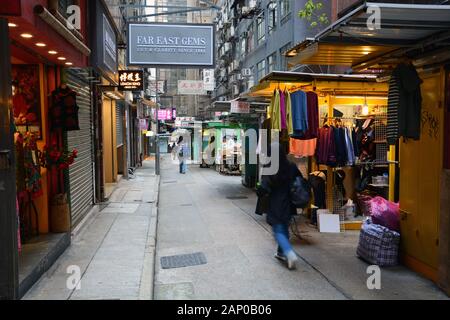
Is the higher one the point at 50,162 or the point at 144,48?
the point at 144,48

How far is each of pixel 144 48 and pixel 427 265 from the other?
991cm

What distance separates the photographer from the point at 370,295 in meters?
6.05

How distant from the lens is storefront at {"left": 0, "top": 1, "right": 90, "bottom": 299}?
6.41 m

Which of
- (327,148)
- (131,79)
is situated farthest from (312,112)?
(131,79)

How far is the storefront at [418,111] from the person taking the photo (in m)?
6.10

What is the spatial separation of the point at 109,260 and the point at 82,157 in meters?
3.88

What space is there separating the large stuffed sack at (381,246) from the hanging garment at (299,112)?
2.68 metres

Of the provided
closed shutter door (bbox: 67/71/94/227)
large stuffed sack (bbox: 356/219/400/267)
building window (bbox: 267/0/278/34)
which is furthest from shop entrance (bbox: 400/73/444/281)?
building window (bbox: 267/0/278/34)

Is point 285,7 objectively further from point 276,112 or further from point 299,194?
point 299,194

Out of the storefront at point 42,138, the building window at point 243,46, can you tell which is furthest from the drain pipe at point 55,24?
the building window at point 243,46

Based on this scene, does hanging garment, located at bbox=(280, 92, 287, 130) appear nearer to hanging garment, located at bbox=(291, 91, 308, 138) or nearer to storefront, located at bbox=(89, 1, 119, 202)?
hanging garment, located at bbox=(291, 91, 308, 138)

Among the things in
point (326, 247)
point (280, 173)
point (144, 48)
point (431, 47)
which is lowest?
point (326, 247)
